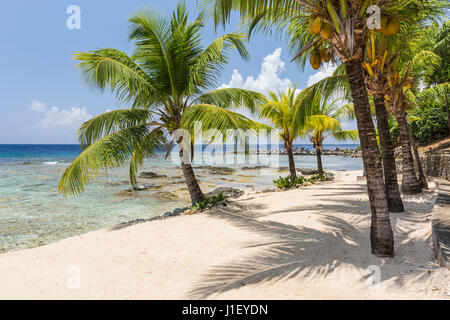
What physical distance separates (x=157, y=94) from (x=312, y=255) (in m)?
6.02

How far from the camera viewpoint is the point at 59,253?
15.7 feet

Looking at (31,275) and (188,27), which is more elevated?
(188,27)

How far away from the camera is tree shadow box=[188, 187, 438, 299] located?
3204mm

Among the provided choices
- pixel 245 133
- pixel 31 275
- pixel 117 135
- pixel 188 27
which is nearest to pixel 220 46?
pixel 188 27

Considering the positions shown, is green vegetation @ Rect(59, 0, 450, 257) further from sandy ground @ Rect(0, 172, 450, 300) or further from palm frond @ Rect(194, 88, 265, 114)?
sandy ground @ Rect(0, 172, 450, 300)

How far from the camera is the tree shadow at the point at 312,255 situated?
10.5 feet

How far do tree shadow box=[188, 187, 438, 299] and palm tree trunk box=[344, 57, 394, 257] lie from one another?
25 cm

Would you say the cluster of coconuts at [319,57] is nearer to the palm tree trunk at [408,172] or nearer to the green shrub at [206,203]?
the palm tree trunk at [408,172]

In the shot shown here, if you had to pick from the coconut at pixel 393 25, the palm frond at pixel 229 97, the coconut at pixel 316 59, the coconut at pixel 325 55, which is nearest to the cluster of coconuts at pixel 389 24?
the coconut at pixel 393 25

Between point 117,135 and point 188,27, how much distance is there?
3829 mm

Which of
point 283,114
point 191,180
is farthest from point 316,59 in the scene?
point 283,114

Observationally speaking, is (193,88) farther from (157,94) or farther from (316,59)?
(316,59)
